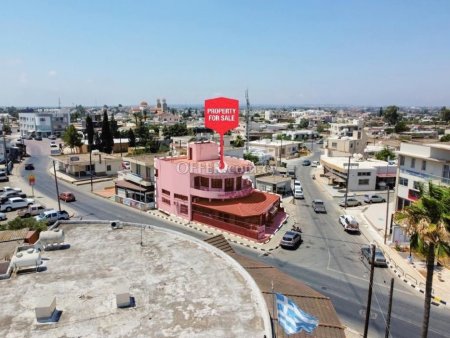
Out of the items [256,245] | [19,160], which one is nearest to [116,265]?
[256,245]

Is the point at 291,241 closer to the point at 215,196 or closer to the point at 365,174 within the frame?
the point at 215,196

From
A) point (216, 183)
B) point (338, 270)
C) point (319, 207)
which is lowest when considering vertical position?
point (338, 270)

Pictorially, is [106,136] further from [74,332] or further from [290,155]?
[74,332]

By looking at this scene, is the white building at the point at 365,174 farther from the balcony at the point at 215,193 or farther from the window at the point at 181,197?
the window at the point at 181,197

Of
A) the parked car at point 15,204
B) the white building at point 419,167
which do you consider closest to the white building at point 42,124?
the parked car at point 15,204

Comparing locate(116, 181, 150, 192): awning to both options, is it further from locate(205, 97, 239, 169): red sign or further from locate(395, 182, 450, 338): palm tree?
locate(395, 182, 450, 338): palm tree

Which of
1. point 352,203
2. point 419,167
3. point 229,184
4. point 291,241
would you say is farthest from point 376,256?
point 352,203
